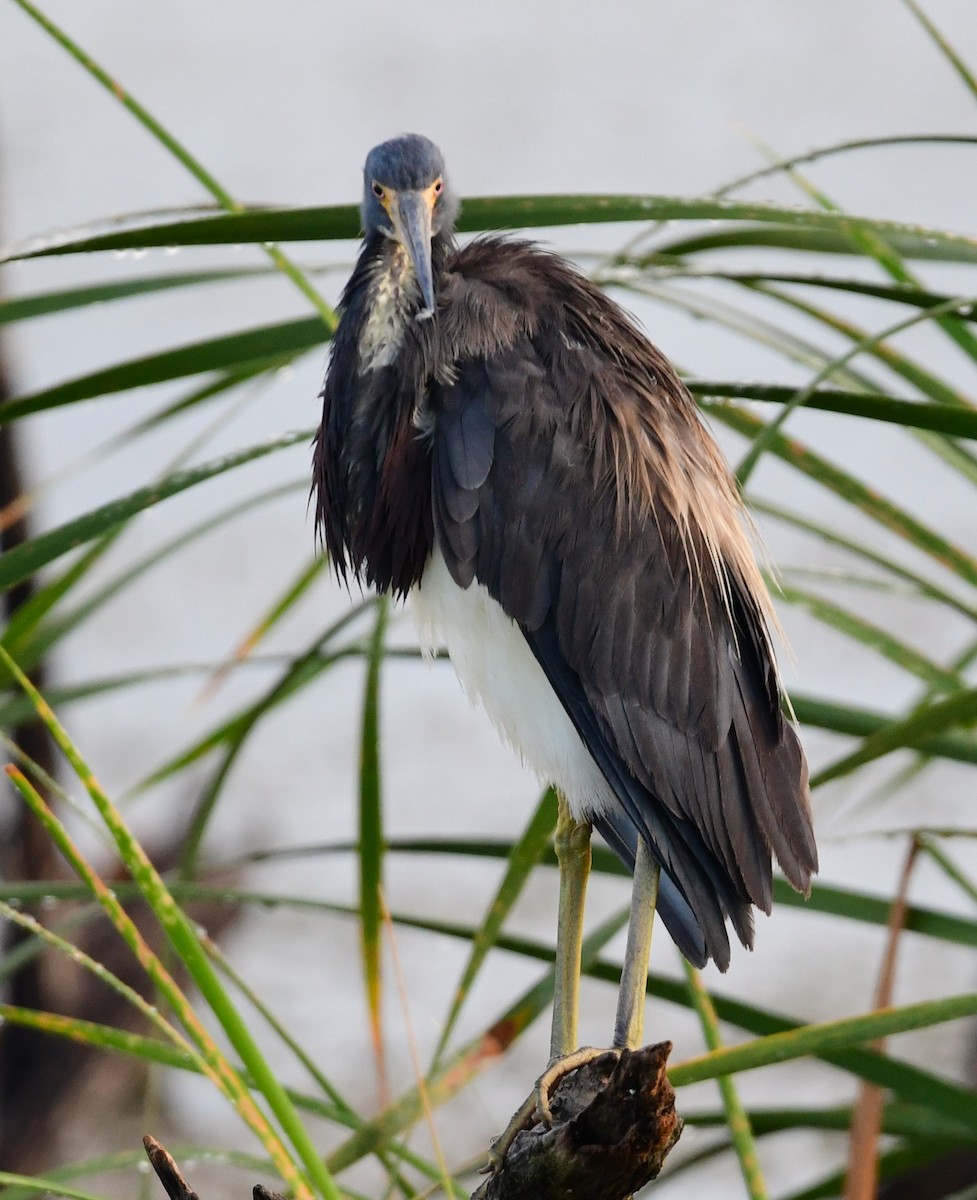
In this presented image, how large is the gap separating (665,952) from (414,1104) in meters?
3.16

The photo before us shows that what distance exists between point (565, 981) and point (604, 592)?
359 millimetres

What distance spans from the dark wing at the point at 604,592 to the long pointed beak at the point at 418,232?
0.26ft

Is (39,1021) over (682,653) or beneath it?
beneath

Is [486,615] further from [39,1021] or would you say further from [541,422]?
[39,1021]

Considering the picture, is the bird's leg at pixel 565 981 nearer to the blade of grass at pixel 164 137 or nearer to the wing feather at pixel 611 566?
the wing feather at pixel 611 566

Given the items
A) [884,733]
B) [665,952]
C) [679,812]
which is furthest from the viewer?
[665,952]

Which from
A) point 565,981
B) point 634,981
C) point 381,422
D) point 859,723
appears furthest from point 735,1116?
point 381,422

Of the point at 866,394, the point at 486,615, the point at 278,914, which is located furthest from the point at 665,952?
the point at 866,394

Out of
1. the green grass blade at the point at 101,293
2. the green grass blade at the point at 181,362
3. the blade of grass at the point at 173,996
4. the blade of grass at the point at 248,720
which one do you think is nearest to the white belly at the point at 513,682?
the blade of grass at the point at 248,720

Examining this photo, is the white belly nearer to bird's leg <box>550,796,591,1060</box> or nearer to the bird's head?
bird's leg <box>550,796,591,1060</box>

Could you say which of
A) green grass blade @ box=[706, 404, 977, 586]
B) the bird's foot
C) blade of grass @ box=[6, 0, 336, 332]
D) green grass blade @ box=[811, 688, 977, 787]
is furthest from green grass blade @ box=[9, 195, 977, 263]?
the bird's foot

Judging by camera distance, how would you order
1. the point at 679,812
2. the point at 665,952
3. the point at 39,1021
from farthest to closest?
the point at 665,952 → the point at 679,812 → the point at 39,1021

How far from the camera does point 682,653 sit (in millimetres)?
1392

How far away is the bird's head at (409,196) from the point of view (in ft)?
4.64
